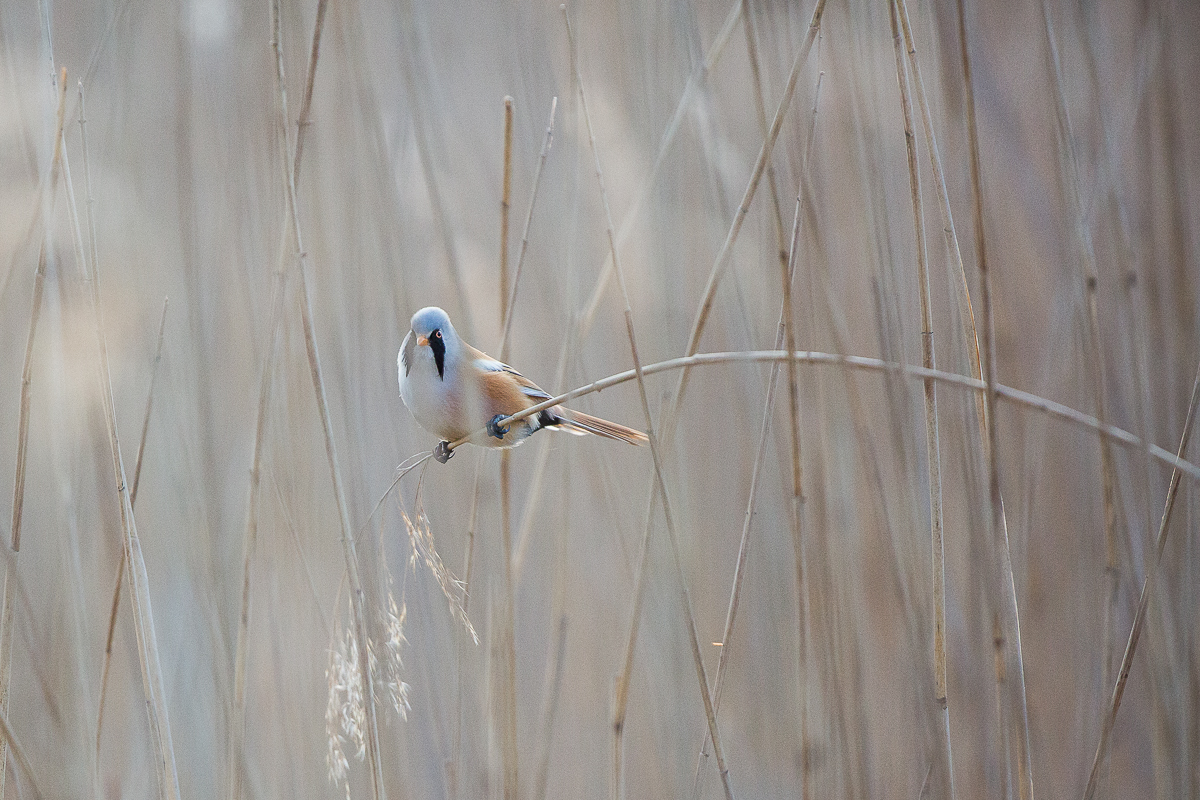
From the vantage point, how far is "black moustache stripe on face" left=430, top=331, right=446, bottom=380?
112 centimetres

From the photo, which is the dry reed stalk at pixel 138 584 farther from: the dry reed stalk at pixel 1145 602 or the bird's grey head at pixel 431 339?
the dry reed stalk at pixel 1145 602

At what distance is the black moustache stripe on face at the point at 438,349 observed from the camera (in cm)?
112

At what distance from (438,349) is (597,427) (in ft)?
0.82

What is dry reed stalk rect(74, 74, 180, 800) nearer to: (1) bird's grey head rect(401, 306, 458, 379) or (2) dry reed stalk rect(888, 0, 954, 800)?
(1) bird's grey head rect(401, 306, 458, 379)

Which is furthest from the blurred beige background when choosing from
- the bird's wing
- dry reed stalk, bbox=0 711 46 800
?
dry reed stalk, bbox=0 711 46 800

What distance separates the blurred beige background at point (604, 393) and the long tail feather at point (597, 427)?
2.1 inches

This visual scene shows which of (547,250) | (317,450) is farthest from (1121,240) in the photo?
(317,450)

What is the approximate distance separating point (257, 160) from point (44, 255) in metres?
0.56

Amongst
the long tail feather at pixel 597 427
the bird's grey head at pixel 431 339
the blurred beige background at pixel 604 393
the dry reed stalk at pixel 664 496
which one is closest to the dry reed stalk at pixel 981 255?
the blurred beige background at pixel 604 393

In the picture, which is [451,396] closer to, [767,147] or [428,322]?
[428,322]

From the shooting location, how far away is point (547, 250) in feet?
5.46

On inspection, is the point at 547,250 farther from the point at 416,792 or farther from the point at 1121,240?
the point at 416,792

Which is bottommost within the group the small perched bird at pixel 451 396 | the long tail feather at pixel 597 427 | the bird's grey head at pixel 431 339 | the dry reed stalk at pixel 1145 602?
the dry reed stalk at pixel 1145 602

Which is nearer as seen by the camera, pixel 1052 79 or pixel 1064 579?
pixel 1052 79
